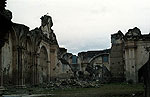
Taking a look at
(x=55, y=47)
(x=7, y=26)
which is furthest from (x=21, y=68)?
(x=7, y=26)

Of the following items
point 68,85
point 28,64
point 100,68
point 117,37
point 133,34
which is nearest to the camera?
point 28,64

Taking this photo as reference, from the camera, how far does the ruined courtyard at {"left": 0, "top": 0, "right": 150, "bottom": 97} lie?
2101 cm

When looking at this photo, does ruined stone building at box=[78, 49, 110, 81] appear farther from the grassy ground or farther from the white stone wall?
the grassy ground

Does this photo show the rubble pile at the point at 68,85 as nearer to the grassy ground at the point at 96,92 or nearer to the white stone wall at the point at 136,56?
the grassy ground at the point at 96,92

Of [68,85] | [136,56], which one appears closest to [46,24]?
[68,85]

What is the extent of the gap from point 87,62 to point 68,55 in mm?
5276

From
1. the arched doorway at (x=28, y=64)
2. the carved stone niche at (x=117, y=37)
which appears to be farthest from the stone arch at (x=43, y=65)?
the carved stone niche at (x=117, y=37)

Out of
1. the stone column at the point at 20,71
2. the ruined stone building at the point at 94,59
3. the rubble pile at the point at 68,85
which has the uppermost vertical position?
the ruined stone building at the point at 94,59

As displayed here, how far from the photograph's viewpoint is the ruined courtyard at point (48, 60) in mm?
21014

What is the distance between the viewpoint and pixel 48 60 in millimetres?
33000

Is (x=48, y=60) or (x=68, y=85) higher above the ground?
(x=48, y=60)

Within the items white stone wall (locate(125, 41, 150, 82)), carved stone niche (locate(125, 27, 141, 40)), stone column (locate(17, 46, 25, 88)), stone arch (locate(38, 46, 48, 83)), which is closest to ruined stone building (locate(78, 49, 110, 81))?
carved stone niche (locate(125, 27, 141, 40))

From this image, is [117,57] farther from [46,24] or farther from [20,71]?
[20,71]

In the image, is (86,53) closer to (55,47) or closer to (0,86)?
(55,47)
